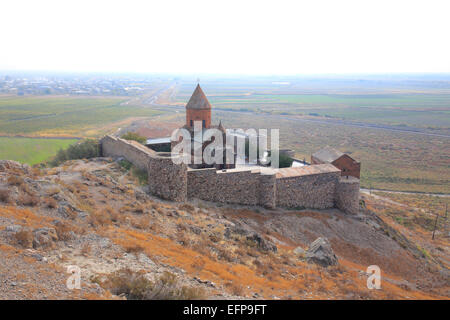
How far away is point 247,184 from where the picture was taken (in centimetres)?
1501

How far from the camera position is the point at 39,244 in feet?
20.6

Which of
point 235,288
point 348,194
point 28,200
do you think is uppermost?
point 28,200

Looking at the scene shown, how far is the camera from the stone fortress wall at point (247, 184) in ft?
41.7

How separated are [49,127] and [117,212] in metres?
47.9

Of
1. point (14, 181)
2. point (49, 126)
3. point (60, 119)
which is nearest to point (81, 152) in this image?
point (14, 181)

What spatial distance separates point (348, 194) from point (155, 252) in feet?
41.6

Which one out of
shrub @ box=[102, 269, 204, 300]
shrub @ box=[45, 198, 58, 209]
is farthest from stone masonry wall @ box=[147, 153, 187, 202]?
shrub @ box=[102, 269, 204, 300]

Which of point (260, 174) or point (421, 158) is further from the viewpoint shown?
point (421, 158)

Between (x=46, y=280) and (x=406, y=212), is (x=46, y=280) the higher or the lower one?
the higher one

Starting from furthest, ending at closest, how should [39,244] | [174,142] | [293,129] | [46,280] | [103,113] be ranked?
1. [103,113]
2. [293,129]
3. [174,142]
4. [39,244]
5. [46,280]

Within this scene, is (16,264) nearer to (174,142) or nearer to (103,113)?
(174,142)

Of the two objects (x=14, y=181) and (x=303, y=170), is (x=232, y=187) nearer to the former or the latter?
(x=303, y=170)

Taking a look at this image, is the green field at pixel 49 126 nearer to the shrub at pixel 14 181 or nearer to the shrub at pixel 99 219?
the shrub at pixel 14 181
